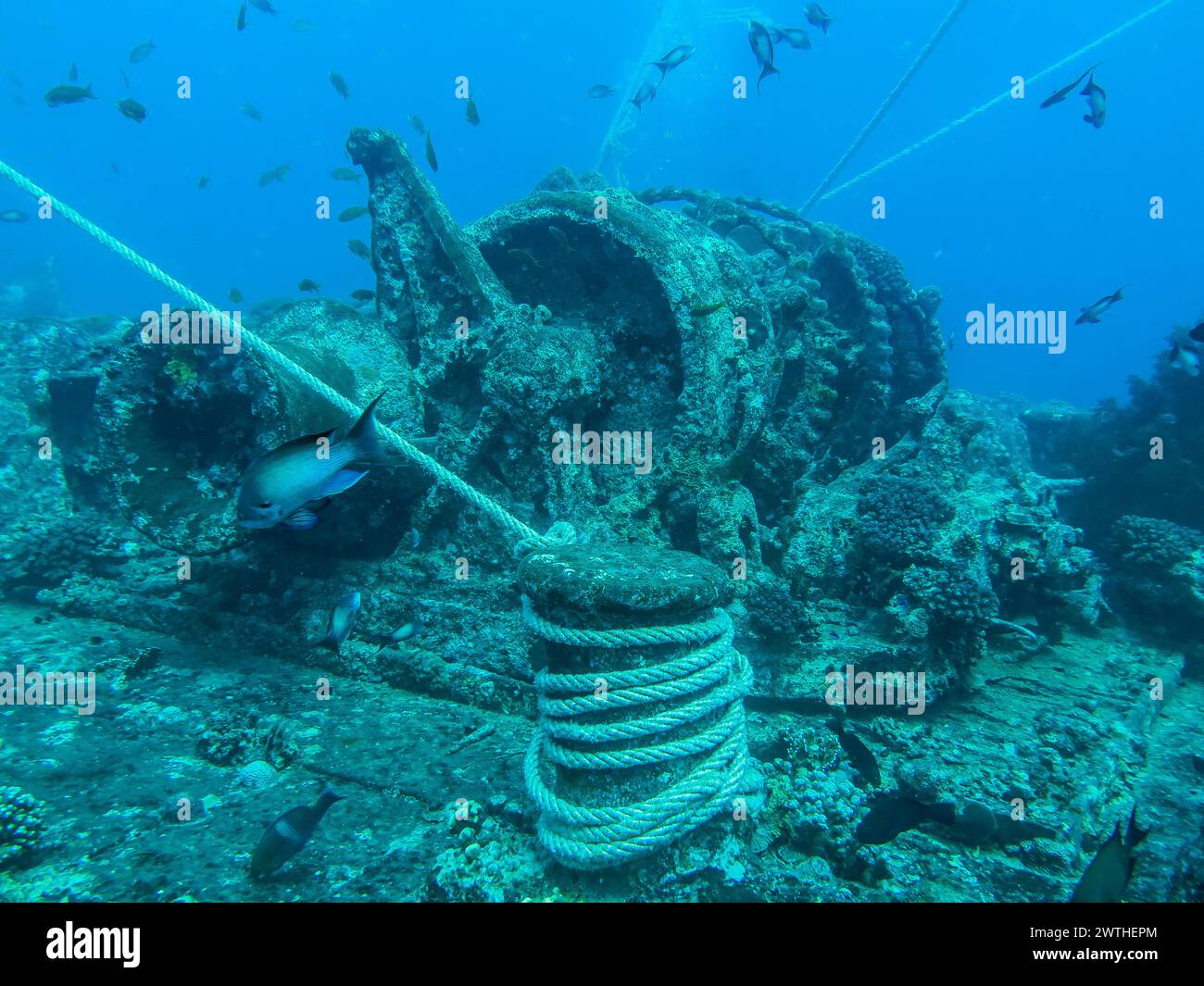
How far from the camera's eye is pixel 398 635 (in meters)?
3.84

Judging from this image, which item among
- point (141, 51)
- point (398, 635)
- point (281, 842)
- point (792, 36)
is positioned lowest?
point (281, 842)

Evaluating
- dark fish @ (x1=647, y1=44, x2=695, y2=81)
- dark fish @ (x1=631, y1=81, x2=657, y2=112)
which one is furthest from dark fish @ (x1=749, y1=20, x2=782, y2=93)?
dark fish @ (x1=631, y1=81, x2=657, y2=112)

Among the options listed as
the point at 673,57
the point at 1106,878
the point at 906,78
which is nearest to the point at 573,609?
the point at 1106,878

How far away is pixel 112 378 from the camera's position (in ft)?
13.0

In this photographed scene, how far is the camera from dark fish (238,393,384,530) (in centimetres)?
243

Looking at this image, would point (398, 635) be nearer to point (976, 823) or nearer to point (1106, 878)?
point (976, 823)

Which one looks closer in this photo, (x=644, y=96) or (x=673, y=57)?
(x=673, y=57)

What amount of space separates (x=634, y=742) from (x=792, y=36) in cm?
1270

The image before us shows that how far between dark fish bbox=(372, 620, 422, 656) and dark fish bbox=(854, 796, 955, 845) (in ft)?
9.70

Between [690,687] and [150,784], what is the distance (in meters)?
3.03
